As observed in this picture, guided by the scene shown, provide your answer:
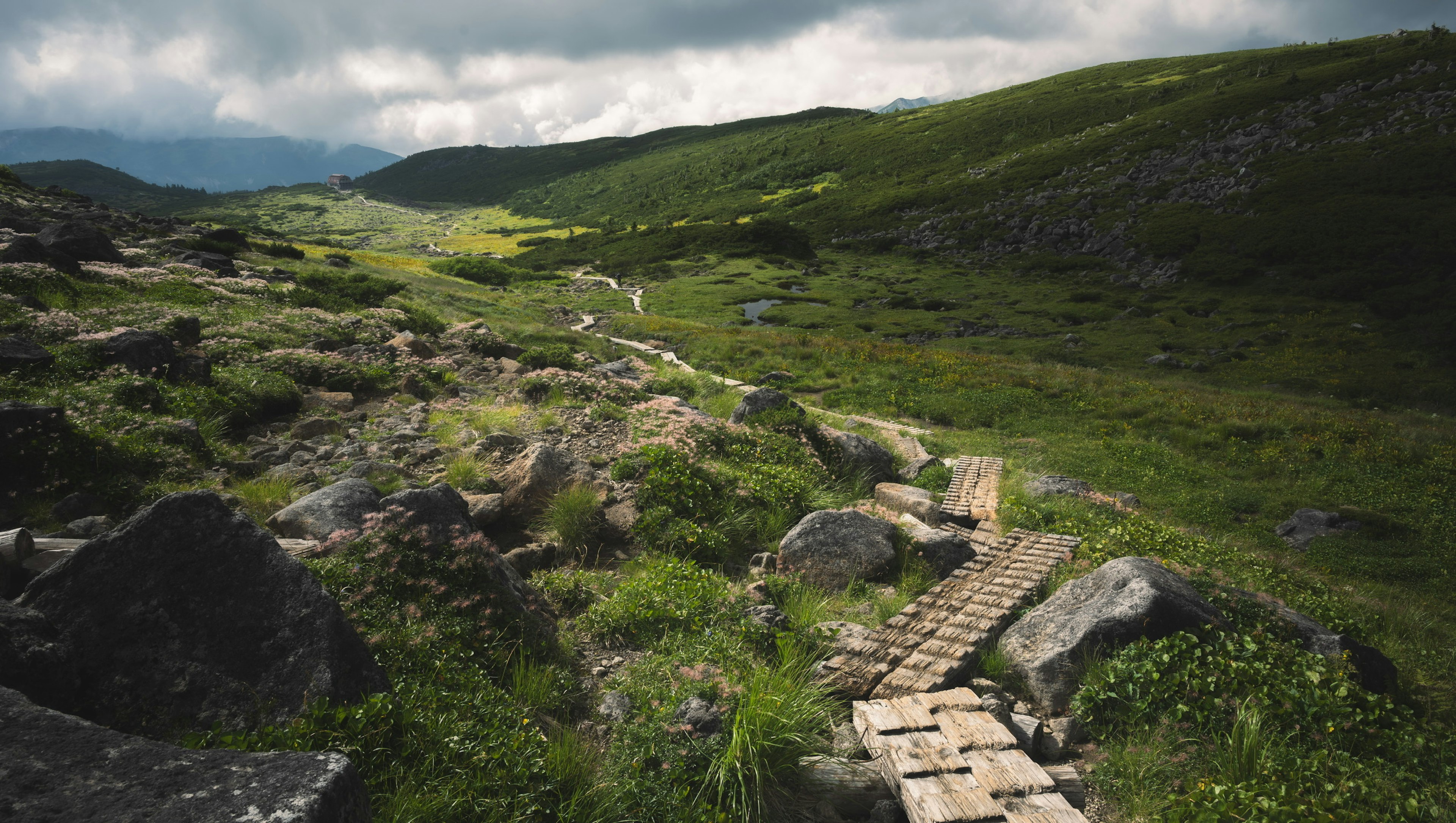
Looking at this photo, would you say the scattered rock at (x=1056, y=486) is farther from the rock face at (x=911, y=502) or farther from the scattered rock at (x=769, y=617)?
the scattered rock at (x=769, y=617)

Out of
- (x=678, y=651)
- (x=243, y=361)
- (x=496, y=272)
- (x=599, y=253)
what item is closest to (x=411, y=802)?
(x=678, y=651)

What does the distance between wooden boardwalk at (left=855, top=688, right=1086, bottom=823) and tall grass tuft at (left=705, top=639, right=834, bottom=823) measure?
1.72ft

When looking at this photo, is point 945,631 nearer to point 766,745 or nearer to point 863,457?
point 766,745

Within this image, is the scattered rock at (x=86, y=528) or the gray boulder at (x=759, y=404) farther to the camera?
the gray boulder at (x=759, y=404)

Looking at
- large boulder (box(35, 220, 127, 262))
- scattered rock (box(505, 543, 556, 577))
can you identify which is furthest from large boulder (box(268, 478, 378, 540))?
large boulder (box(35, 220, 127, 262))

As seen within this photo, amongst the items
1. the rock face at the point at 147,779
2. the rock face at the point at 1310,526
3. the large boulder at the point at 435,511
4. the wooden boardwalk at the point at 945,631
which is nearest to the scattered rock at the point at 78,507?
the large boulder at the point at 435,511

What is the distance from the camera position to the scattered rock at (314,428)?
11156 millimetres

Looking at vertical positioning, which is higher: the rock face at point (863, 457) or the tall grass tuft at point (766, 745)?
the tall grass tuft at point (766, 745)

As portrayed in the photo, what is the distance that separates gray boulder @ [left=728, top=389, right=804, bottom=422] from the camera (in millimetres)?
15180

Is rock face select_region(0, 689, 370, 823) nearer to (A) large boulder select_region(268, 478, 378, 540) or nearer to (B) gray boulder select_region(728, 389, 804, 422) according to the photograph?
(A) large boulder select_region(268, 478, 378, 540)

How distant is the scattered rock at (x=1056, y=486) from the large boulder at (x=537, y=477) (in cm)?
1010

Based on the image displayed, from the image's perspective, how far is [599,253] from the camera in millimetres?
93750

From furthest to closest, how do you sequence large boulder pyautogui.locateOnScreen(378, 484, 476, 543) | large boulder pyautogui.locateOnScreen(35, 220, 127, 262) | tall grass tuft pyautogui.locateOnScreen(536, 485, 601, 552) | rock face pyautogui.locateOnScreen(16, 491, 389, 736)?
large boulder pyautogui.locateOnScreen(35, 220, 127, 262), tall grass tuft pyautogui.locateOnScreen(536, 485, 601, 552), large boulder pyautogui.locateOnScreen(378, 484, 476, 543), rock face pyautogui.locateOnScreen(16, 491, 389, 736)

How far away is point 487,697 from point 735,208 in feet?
404
